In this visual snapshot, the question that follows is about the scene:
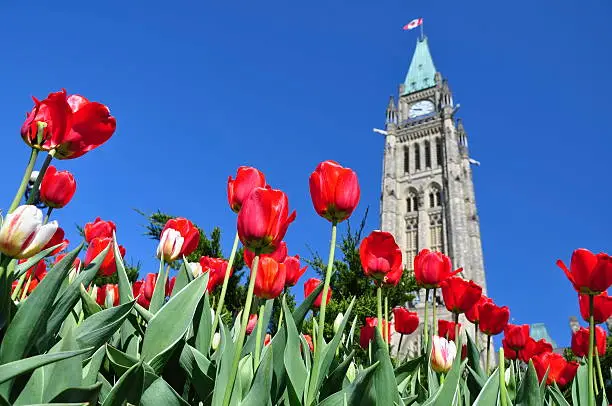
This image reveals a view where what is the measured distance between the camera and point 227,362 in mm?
883

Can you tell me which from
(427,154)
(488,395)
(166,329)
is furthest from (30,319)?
(427,154)

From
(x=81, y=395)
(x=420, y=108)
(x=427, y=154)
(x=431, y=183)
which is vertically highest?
(x=420, y=108)

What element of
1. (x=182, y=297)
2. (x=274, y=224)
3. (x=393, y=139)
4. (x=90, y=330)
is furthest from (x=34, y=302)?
(x=393, y=139)

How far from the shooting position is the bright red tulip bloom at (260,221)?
89 cm

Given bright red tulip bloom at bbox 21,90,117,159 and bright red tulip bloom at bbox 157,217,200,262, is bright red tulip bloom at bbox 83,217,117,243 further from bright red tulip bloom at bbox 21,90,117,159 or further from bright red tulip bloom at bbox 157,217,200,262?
bright red tulip bloom at bbox 21,90,117,159

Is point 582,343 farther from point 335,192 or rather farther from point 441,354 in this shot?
point 335,192

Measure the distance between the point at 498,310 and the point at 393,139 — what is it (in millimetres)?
29225

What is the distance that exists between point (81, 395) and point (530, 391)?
3.21 ft

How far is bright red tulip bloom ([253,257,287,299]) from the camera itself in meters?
1.25

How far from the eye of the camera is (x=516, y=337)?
180 centimetres

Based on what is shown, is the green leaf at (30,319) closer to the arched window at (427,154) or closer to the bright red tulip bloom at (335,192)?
the bright red tulip bloom at (335,192)

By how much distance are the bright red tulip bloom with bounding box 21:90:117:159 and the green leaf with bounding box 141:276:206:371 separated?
16.4 inches

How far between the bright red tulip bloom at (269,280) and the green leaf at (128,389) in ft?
1.71

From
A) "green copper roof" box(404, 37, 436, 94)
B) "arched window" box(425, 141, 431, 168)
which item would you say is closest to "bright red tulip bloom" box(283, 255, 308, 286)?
"arched window" box(425, 141, 431, 168)
